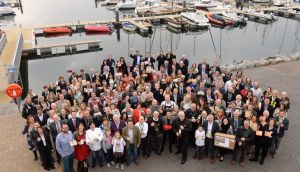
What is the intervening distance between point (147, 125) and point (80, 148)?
1907 mm

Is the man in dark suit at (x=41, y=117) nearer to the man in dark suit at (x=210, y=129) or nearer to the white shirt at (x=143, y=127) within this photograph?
the white shirt at (x=143, y=127)

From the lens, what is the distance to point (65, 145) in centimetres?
730

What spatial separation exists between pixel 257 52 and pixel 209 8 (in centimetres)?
1712

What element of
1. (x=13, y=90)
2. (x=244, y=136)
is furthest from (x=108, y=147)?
(x=13, y=90)

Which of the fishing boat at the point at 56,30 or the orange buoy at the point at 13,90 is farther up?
the orange buoy at the point at 13,90

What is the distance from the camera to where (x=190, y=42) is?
28.8 meters

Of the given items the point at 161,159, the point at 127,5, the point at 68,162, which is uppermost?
the point at 127,5

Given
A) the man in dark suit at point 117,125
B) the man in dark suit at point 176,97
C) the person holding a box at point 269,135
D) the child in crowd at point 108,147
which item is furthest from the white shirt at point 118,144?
the person holding a box at point 269,135

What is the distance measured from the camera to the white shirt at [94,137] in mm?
7430

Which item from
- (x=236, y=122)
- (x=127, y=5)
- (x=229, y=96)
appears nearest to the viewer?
(x=236, y=122)

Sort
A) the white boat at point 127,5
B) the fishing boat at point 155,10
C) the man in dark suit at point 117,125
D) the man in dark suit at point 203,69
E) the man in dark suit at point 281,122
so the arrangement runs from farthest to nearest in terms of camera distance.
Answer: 1. the white boat at point 127,5
2. the fishing boat at point 155,10
3. the man in dark suit at point 203,69
4. the man in dark suit at point 281,122
5. the man in dark suit at point 117,125

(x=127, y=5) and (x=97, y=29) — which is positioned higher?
(x=127, y=5)

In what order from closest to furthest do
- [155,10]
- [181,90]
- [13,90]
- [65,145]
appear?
[65,145], [181,90], [13,90], [155,10]

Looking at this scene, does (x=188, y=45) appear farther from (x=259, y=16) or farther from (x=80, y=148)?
(x=80, y=148)
